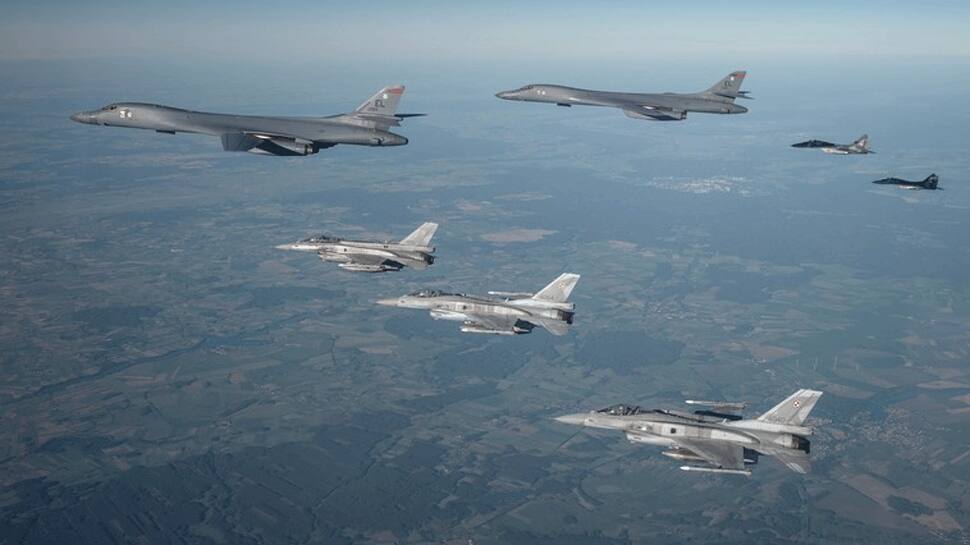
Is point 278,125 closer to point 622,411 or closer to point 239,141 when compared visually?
point 239,141

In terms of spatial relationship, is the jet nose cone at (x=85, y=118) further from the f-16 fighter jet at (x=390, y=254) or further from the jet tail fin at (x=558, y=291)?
the jet tail fin at (x=558, y=291)

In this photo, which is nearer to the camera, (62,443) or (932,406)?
(62,443)

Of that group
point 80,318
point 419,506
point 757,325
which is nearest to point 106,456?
point 419,506

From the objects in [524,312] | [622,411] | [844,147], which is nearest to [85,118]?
[524,312]

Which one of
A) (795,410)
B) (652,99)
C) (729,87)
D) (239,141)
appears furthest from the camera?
(729,87)

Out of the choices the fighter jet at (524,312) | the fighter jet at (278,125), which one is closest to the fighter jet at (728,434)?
the fighter jet at (524,312)

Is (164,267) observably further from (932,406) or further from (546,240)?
(932,406)
